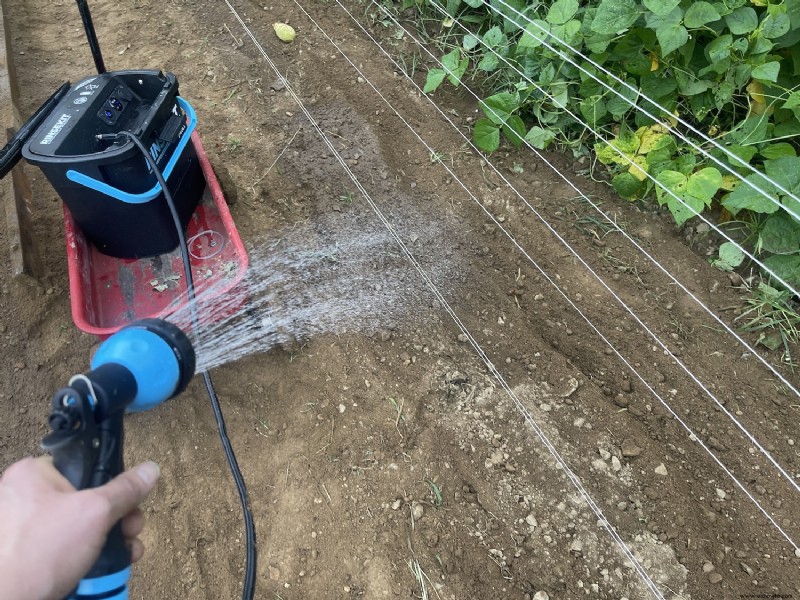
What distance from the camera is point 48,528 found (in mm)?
888

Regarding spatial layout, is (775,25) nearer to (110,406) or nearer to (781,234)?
(781,234)

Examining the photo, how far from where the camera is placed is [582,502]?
1.72 metres

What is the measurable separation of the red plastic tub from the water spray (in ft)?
2.11

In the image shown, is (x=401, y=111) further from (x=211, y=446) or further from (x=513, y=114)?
(x=211, y=446)

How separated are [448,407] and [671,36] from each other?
149 cm

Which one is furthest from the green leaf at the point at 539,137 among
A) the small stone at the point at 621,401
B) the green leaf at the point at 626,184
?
the small stone at the point at 621,401

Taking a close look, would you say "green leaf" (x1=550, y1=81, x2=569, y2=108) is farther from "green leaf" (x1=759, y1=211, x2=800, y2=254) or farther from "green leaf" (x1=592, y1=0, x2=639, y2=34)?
"green leaf" (x1=759, y1=211, x2=800, y2=254)

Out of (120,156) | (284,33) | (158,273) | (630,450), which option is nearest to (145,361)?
(120,156)

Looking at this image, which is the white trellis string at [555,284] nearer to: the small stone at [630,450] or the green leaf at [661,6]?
the small stone at [630,450]

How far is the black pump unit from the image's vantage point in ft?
5.49

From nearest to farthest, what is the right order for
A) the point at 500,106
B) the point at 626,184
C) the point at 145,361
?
1. the point at 145,361
2. the point at 626,184
3. the point at 500,106

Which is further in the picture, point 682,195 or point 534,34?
point 534,34

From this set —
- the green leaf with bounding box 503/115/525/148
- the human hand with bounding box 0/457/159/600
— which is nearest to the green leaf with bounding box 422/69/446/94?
the green leaf with bounding box 503/115/525/148

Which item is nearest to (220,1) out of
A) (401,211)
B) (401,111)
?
(401,111)
